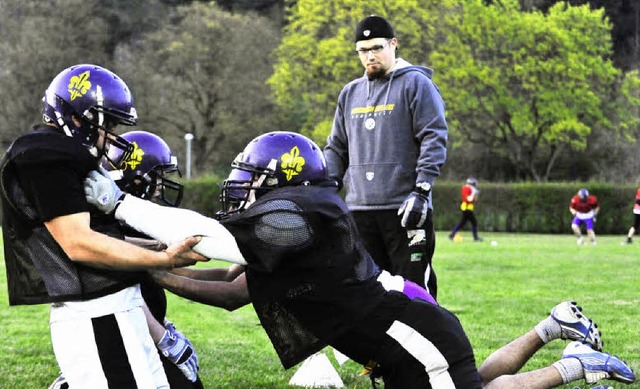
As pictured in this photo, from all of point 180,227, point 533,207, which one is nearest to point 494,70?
point 533,207

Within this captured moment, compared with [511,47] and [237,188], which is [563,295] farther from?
[511,47]

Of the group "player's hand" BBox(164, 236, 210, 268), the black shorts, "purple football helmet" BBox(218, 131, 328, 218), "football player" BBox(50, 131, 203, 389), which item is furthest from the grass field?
"player's hand" BBox(164, 236, 210, 268)

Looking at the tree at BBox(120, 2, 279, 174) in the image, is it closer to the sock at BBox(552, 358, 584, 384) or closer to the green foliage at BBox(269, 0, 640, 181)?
the green foliage at BBox(269, 0, 640, 181)

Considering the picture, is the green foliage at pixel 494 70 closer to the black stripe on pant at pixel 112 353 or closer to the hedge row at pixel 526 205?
the hedge row at pixel 526 205

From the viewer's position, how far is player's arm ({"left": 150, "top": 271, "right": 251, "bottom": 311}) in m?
4.00

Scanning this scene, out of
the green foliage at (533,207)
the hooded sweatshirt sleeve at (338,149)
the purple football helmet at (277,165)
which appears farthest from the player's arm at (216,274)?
the green foliage at (533,207)

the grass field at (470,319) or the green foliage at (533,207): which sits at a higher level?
the grass field at (470,319)

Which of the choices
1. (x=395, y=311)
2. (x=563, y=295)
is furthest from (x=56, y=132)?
(x=563, y=295)

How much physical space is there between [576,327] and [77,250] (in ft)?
9.07

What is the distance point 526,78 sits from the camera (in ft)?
142

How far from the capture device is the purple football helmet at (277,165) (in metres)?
3.94

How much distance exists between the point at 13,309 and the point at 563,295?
6186mm

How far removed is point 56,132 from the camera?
3637mm

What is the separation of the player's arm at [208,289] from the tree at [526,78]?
38.9 m
